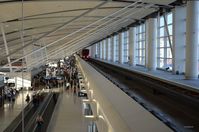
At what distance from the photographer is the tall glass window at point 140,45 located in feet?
116

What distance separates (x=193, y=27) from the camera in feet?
57.6

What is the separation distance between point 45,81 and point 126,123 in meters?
47.6

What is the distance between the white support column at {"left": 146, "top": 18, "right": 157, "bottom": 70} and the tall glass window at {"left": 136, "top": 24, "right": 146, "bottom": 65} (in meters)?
6.62

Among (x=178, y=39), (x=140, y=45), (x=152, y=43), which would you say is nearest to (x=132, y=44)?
(x=140, y=45)

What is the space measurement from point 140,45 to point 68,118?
569 inches

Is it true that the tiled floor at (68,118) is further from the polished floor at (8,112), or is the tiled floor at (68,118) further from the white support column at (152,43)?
the white support column at (152,43)

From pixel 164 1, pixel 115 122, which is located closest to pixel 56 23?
pixel 164 1

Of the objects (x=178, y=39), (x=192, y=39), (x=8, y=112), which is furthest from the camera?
(x=8, y=112)

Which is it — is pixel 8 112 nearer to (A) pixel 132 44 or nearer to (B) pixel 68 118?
(B) pixel 68 118

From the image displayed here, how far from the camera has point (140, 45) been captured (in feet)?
120

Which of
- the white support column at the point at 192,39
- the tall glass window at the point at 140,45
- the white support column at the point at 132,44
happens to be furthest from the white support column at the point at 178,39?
the white support column at the point at 132,44

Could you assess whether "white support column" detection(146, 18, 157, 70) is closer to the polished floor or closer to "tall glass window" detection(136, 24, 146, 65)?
"tall glass window" detection(136, 24, 146, 65)

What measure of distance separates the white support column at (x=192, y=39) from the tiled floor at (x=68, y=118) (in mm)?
6668

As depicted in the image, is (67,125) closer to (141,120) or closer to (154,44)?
(154,44)
